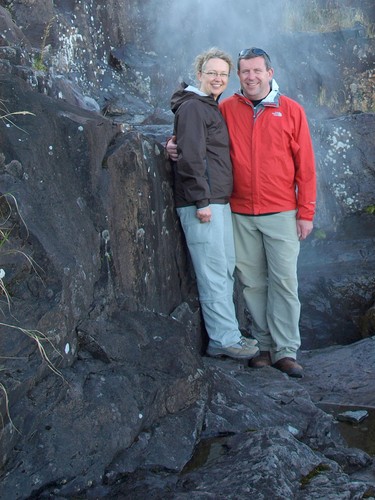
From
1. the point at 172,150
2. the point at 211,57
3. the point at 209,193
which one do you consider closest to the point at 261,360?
the point at 209,193

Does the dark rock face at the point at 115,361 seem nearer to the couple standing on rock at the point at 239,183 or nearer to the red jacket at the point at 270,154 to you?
the couple standing on rock at the point at 239,183

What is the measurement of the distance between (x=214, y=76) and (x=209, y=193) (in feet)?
2.69

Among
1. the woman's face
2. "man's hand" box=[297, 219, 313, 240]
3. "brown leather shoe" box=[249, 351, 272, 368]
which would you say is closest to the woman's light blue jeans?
"brown leather shoe" box=[249, 351, 272, 368]

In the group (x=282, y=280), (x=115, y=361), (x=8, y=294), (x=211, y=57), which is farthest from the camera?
(x=282, y=280)

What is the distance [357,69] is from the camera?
12266 millimetres

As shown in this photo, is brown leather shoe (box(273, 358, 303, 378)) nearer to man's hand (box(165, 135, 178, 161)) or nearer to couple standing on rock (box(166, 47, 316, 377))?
couple standing on rock (box(166, 47, 316, 377))

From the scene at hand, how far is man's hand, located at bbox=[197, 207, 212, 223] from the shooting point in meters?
5.20

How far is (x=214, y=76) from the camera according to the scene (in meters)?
5.19

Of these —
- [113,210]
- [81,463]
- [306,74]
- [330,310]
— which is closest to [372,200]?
[330,310]

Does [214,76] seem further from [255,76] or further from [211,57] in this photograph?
[255,76]

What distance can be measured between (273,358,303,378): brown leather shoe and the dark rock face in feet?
0.27

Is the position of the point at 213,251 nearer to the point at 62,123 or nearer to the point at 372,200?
the point at 62,123

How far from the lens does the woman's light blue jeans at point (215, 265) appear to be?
534 cm

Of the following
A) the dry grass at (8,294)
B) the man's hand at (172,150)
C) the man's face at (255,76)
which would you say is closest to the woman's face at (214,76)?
the man's face at (255,76)
